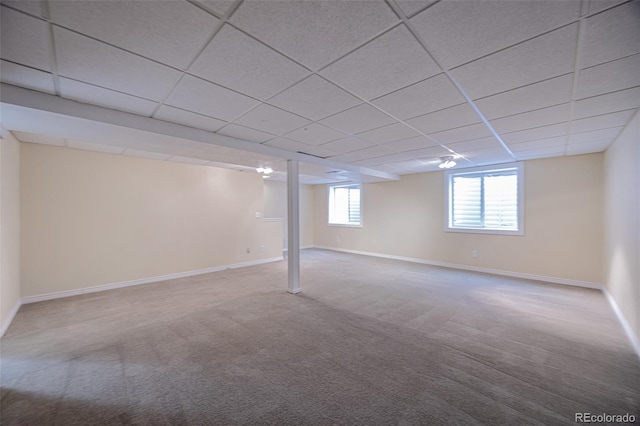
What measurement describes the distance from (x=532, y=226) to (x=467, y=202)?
1.32 m

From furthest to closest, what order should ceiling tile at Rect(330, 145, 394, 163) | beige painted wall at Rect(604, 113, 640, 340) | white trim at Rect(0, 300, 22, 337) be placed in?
ceiling tile at Rect(330, 145, 394, 163)
white trim at Rect(0, 300, 22, 337)
beige painted wall at Rect(604, 113, 640, 340)

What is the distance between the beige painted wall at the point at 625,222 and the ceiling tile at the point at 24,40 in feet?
16.1

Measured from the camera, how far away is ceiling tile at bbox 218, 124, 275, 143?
121 inches

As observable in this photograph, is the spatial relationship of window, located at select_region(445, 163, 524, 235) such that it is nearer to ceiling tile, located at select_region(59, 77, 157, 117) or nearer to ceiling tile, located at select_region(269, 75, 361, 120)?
ceiling tile, located at select_region(269, 75, 361, 120)

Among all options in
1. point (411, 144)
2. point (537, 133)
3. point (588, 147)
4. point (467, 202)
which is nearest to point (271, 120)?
point (411, 144)

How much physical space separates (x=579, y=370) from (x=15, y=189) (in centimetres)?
678

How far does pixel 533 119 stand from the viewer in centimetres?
282

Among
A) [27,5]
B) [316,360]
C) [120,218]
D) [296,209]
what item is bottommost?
[316,360]

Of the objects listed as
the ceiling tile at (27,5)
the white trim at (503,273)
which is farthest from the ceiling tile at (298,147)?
the white trim at (503,273)

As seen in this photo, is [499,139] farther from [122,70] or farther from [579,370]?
[122,70]

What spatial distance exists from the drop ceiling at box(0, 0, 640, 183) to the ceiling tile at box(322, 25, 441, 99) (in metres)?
0.01

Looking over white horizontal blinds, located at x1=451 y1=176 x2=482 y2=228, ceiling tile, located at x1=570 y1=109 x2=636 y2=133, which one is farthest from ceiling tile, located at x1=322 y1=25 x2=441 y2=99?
white horizontal blinds, located at x1=451 y1=176 x2=482 y2=228

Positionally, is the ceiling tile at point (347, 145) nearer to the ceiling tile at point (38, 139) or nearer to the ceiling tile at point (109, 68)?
the ceiling tile at point (109, 68)

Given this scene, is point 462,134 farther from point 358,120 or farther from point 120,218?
point 120,218
